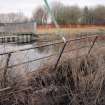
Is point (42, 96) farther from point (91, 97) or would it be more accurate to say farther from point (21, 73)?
point (91, 97)

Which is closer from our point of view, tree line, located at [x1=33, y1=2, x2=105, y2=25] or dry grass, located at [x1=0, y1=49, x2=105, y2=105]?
→ dry grass, located at [x1=0, y1=49, x2=105, y2=105]

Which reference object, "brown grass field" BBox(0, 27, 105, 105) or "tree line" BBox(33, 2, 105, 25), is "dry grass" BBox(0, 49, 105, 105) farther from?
"tree line" BBox(33, 2, 105, 25)

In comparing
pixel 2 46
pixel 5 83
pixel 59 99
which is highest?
pixel 2 46

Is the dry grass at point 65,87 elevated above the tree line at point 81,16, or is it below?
below

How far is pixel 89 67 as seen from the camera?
23.0 feet

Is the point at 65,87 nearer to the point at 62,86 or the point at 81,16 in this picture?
the point at 62,86

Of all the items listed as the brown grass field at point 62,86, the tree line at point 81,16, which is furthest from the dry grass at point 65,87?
the tree line at point 81,16

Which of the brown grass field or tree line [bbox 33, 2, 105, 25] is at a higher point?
tree line [bbox 33, 2, 105, 25]

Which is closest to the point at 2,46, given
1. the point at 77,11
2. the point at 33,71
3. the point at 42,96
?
the point at 33,71

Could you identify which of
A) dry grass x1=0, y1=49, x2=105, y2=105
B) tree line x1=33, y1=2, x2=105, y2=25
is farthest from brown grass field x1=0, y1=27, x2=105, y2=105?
tree line x1=33, y1=2, x2=105, y2=25

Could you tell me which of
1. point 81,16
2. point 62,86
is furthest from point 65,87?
point 81,16

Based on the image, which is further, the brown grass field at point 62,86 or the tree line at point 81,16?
the tree line at point 81,16

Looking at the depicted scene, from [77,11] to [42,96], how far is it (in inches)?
1658

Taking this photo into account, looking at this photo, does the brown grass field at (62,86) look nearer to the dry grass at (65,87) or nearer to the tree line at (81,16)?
the dry grass at (65,87)
